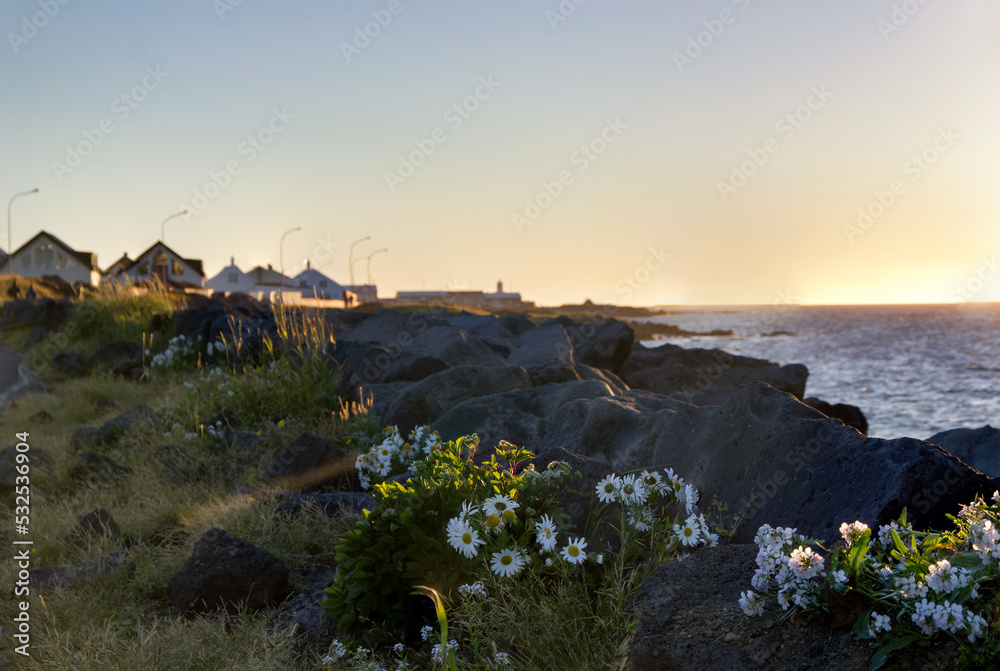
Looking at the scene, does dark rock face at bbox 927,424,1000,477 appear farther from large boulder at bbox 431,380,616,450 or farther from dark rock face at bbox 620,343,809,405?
dark rock face at bbox 620,343,809,405

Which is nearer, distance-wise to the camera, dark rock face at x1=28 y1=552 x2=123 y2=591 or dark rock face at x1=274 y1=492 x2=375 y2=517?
dark rock face at x1=28 y1=552 x2=123 y2=591

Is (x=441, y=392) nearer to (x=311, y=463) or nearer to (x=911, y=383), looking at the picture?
(x=311, y=463)

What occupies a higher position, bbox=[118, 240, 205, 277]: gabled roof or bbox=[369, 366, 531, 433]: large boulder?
bbox=[118, 240, 205, 277]: gabled roof

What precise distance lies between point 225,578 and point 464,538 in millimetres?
2322

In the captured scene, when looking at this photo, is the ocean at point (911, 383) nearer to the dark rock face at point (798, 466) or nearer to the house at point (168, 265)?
the dark rock face at point (798, 466)

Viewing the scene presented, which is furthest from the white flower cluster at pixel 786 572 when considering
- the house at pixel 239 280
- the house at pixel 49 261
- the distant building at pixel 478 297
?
the distant building at pixel 478 297

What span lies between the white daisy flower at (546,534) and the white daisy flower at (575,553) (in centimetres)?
8

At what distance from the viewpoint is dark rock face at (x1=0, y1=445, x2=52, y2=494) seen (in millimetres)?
7566

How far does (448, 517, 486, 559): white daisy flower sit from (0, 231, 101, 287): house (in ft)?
205

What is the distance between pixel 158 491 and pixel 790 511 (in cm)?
576

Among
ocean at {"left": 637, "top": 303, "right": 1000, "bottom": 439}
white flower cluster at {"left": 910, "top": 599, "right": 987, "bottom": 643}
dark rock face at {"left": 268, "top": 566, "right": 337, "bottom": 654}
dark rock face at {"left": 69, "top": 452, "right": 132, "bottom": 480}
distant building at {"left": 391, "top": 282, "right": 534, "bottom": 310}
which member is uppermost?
distant building at {"left": 391, "top": 282, "right": 534, "bottom": 310}

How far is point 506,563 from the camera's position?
3.20 meters

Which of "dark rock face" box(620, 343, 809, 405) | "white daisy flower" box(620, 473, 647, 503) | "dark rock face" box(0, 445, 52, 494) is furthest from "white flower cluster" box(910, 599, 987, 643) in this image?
"dark rock face" box(620, 343, 809, 405)

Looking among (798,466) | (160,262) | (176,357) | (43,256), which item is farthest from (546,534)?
(43,256)
